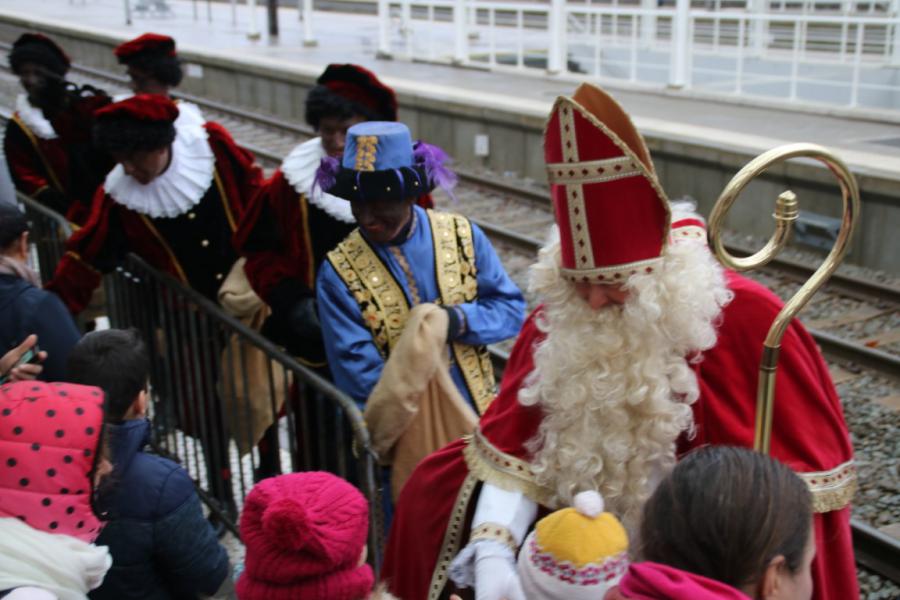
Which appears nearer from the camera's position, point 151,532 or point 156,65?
point 151,532

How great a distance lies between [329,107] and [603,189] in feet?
7.55

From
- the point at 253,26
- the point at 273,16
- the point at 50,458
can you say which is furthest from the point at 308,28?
the point at 50,458

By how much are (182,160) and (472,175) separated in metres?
8.21

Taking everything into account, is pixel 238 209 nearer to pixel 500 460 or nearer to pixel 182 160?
pixel 182 160

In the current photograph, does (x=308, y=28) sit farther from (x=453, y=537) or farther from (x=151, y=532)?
(x=453, y=537)

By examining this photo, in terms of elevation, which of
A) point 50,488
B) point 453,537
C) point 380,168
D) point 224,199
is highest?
point 380,168

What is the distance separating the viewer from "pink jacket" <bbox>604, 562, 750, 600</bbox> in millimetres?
1565

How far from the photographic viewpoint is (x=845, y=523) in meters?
2.35

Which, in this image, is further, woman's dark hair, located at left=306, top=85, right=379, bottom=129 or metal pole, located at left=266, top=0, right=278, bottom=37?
metal pole, located at left=266, top=0, right=278, bottom=37

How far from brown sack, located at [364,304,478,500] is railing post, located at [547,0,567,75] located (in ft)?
44.7

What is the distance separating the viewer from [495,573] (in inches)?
93.5

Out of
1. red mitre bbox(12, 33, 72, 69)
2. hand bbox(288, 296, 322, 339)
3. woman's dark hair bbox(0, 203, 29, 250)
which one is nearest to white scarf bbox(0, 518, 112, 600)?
woman's dark hair bbox(0, 203, 29, 250)

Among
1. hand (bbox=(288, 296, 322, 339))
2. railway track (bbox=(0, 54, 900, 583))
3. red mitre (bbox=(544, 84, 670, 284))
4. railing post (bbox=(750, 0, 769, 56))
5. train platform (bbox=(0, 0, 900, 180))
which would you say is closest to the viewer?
red mitre (bbox=(544, 84, 670, 284))

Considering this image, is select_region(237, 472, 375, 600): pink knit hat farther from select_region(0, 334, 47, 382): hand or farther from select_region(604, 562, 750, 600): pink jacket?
select_region(0, 334, 47, 382): hand
